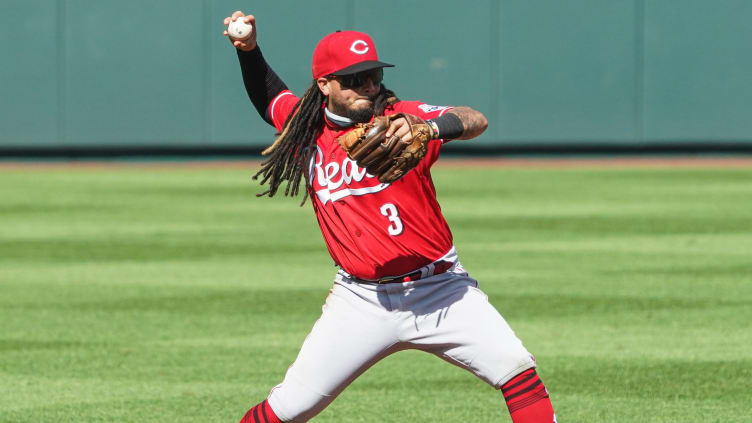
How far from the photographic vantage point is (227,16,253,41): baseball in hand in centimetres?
580

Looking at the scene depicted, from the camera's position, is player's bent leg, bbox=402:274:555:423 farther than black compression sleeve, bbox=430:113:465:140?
Yes

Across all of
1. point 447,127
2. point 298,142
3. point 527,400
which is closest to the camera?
point 447,127

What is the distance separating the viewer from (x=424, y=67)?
3045 cm

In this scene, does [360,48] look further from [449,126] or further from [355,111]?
[449,126]

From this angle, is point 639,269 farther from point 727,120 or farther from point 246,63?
point 727,120

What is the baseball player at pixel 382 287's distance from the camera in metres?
5.34

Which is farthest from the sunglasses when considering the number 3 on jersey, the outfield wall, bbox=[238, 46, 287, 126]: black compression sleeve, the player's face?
the outfield wall

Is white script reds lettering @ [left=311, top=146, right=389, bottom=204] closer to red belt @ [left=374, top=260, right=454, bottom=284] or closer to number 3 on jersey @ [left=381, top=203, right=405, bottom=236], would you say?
number 3 on jersey @ [left=381, top=203, right=405, bottom=236]

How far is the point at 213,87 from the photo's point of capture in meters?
30.2

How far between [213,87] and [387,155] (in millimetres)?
25469

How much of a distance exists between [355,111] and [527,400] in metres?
1.28

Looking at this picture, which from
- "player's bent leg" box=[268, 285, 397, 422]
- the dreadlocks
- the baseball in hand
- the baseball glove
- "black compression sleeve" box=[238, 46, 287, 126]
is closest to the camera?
the baseball glove

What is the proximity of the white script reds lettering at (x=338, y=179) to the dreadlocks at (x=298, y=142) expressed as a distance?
89 millimetres

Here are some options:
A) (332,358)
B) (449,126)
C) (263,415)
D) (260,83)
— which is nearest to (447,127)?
(449,126)
